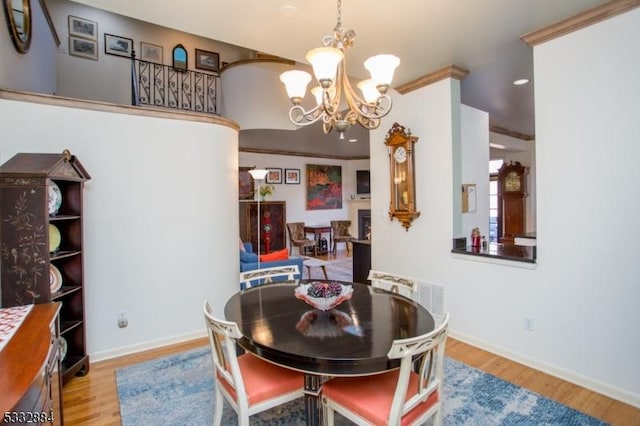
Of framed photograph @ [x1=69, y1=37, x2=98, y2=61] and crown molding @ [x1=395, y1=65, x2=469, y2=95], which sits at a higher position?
framed photograph @ [x1=69, y1=37, x2=98, y2=61]

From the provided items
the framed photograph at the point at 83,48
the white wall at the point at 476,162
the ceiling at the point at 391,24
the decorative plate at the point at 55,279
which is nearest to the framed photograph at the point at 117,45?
the framed photograph at the point at 83,48

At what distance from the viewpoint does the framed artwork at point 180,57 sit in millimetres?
6109

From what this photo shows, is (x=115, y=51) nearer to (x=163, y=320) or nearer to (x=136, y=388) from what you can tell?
(x=163, y=320)

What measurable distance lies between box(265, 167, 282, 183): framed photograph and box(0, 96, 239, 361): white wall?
14.7 feet

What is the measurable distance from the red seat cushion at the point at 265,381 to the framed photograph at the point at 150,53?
19.7ft

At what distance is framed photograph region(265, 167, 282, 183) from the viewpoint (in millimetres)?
8203

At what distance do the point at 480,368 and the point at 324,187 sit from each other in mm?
6975

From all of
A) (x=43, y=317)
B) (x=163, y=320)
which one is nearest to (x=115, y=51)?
(x=163, y=320)

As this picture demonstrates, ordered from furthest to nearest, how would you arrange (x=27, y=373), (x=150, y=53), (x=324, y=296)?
(x=150, y=53), (x=324, y=296), (x=27, y=373)

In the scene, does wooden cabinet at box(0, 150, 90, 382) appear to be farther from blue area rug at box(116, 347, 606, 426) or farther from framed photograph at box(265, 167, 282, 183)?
framed photograph at box(265, 167, 282, 183)

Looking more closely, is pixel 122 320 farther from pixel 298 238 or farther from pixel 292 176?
pixel 292 176

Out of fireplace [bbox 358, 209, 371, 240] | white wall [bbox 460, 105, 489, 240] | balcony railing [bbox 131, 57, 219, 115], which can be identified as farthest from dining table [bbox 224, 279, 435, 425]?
fireplace [bbox 358, 209, 371, 240]

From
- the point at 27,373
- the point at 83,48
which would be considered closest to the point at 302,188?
the point at 83,48

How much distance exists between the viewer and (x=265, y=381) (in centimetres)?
175
